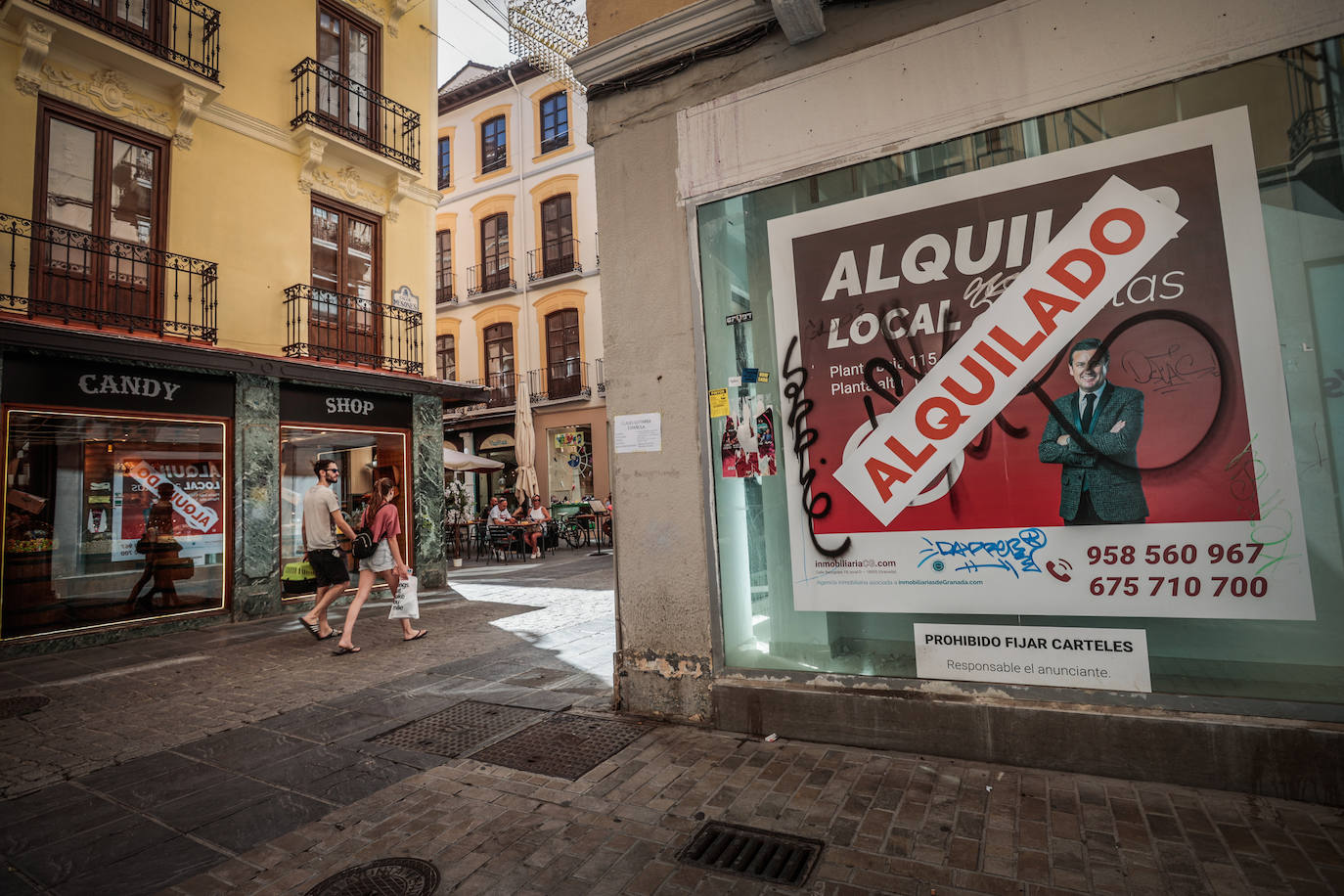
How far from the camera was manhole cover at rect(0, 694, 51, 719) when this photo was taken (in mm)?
5252

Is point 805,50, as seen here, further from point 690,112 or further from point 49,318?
point 49,318

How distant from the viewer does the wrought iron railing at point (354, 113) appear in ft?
35.0

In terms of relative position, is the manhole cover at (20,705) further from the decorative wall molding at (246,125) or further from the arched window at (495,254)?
the arched window at (495,254)

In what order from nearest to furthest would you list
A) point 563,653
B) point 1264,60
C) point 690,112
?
point 1264,60
point 690,112
point 563,653

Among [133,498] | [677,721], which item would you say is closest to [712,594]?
[677,721]

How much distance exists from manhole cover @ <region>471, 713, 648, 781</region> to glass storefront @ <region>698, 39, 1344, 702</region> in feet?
2.91

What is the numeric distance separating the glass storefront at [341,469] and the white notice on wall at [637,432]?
6587 millimetres

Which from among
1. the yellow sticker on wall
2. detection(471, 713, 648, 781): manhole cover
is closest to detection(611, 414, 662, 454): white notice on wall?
the yellow sticker on wall

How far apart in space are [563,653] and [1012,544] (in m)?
4.31

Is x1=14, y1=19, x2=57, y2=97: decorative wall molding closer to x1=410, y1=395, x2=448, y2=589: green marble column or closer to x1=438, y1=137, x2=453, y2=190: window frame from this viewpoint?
x1=410, y1=395, x2=448, y2=589: green marble column

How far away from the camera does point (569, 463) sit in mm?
23875

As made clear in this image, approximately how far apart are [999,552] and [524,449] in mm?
15471

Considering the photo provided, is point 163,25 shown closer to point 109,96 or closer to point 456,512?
point 109,96

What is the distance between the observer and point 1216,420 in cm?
326
